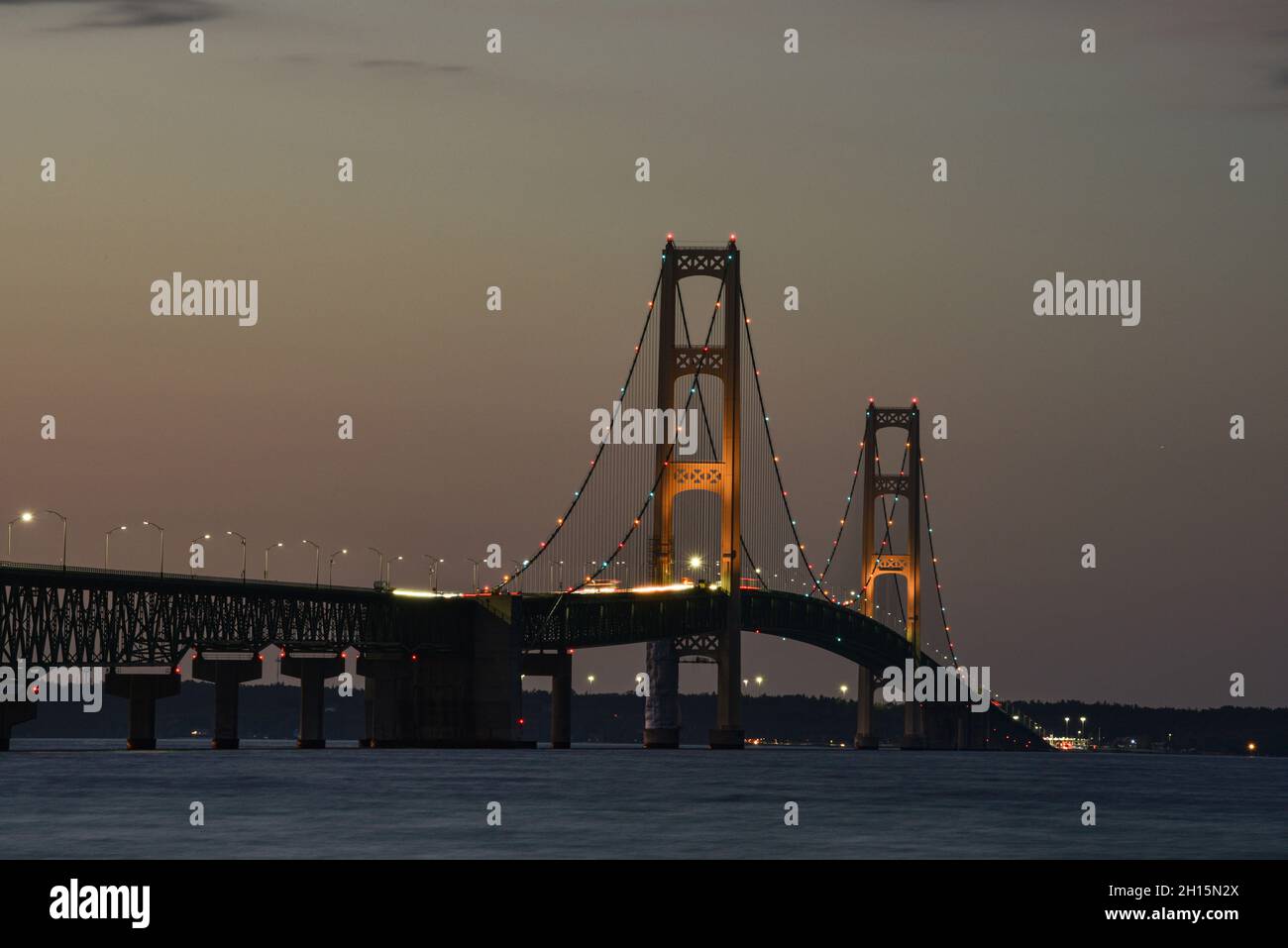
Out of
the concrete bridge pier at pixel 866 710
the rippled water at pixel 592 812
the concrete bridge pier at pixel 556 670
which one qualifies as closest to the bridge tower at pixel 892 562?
the concrete bridge pier at pixel 866 710

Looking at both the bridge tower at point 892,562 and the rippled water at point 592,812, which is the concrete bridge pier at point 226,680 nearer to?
the rippled water at point 592,812

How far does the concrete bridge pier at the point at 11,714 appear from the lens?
11731 centimetres

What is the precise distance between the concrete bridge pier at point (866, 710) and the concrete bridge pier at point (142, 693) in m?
70.5

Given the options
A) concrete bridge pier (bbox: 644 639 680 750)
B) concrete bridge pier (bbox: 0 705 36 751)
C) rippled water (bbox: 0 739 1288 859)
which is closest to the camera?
rippled water (bbox: 0 739 1288 859)

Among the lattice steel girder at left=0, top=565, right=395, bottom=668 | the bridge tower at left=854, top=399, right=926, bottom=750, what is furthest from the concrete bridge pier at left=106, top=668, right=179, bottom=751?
the bridge tower at left=854, top=399, right=926, bottom=750

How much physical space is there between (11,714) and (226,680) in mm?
20573

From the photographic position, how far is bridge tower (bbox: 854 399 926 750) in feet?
612

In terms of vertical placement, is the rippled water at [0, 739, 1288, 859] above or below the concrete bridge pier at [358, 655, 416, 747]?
below

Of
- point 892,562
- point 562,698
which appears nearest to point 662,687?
point 562,698

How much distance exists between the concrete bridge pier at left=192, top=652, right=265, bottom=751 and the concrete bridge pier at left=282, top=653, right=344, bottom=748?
3.32 metres

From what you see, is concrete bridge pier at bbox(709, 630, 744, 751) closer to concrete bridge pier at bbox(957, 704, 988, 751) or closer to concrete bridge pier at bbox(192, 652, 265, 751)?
concrete bridge pier at bbox(192, 652, 265, 751)

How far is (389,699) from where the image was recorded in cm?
14262

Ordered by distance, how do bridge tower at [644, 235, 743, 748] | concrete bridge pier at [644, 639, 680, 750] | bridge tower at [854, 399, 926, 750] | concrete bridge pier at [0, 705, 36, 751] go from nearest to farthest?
1. concrete bridge pier at [0, 705, 36, 751]
2. bridge tower at [644, 235, 743, 748]
3. concrete bridge pier at [644, 639, 680, 750]
4. bridge tower at [854, 399, 926, 750]
